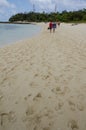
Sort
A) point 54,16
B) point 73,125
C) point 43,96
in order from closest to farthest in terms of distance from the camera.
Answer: point 73,125
point 43,96
point 54,16

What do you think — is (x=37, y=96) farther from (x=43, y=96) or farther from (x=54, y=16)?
(x=54, y=16)

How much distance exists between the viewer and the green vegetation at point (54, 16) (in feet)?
329

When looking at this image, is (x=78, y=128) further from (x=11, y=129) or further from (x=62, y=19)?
(x=62, y=19)

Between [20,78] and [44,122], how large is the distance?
2.95 meters

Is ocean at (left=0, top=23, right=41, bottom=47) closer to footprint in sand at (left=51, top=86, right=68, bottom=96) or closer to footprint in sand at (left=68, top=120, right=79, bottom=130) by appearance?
footprint in sand at (left=51, top=86, right=68, bottom=96)

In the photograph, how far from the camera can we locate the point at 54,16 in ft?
385

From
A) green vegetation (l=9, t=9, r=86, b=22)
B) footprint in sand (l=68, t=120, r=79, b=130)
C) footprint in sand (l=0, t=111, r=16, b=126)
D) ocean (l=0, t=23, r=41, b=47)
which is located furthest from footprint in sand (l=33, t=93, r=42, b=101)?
green vegetation (l=9, t=9, r=86, b=22)

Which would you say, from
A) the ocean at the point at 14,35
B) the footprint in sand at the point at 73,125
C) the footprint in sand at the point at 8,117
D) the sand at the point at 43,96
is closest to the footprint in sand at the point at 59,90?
the sand at the point at 43,96

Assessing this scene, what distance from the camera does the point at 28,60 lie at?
958cm

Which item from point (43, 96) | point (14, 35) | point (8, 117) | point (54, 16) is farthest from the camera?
point (54, 16)

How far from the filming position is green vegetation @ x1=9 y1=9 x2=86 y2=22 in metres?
100

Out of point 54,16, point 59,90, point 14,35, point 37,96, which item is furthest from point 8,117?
point 54,16

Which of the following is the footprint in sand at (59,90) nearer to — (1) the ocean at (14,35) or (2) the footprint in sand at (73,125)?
(2) the footprint in sand at (73,125)

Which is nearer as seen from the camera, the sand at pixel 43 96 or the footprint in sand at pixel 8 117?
the sand at pixel 43 96
